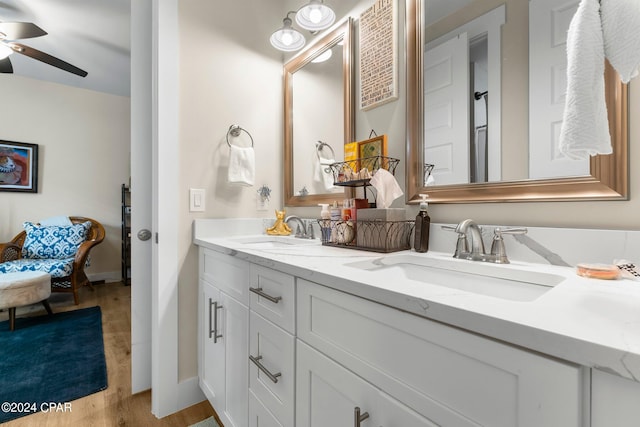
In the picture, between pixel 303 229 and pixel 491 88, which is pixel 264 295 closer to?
pixel 303 229

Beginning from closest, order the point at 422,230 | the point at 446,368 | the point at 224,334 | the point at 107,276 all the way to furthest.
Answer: the point at 446,368
the point at 422,230
the point at 224,334
the point at 107,276

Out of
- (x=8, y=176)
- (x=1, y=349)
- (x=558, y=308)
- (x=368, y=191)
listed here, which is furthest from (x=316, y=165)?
(x=8, y=176)

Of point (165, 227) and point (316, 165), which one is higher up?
point (316, 165)

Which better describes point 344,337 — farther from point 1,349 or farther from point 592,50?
point 1,349

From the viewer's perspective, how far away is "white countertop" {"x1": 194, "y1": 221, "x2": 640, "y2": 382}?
321mm

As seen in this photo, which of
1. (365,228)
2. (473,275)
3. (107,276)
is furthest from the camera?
(107,276)

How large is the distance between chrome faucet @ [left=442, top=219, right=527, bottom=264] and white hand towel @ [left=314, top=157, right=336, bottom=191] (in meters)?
0.80

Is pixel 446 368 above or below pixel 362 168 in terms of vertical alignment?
below

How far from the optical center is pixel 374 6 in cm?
130

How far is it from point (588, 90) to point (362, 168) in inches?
31.3

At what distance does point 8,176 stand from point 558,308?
486 centimetres

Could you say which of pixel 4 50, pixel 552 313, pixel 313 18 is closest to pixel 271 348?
pixel 552 313

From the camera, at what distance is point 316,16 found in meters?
1.42

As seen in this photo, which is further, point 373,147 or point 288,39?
point 288,39
